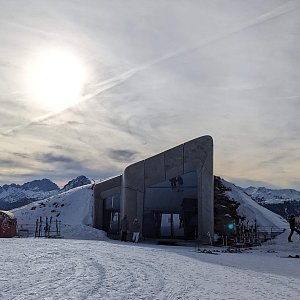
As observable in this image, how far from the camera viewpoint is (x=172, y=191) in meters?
29.5

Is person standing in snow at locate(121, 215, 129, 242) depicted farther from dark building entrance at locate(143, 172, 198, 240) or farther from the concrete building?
dark building entrance at locate(143, 172, 198, 240)

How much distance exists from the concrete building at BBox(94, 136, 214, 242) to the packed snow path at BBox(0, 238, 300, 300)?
1415 centimetres

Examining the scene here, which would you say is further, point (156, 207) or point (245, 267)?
point (156, 207)

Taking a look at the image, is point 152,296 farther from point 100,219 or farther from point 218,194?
point 218,194

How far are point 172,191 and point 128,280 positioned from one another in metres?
19.9

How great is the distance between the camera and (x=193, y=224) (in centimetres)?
2858

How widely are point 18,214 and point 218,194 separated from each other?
1535 inches

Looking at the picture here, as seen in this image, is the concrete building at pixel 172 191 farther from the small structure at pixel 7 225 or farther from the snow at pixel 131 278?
the snow at pixel 131 278

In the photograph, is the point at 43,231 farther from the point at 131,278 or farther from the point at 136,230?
the point at 131,278

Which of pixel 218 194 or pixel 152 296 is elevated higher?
pixel 218 194

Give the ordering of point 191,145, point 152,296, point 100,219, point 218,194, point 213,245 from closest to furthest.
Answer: point 152,296 → point 213,245 → point 191,145 → point 100,219 → point 218,194

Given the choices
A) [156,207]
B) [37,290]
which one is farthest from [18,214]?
[37,290]

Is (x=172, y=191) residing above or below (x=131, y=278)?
above

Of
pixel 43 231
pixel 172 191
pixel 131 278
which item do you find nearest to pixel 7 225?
pixel 172 191
